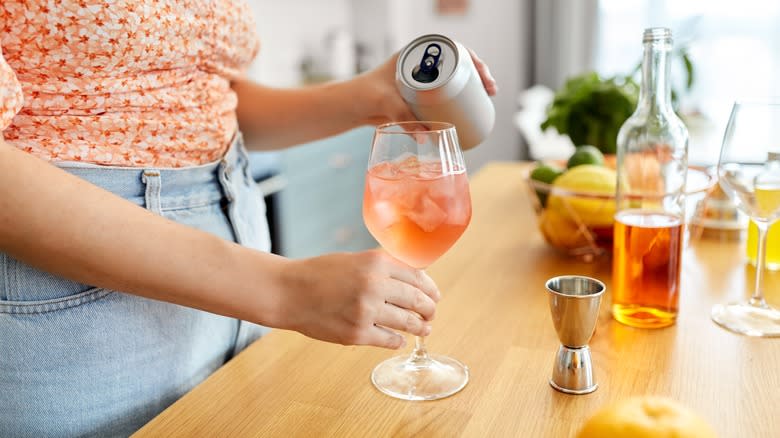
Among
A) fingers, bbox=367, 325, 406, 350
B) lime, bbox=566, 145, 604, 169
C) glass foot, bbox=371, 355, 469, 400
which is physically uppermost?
lime, bbox=566, 145, 604, 169

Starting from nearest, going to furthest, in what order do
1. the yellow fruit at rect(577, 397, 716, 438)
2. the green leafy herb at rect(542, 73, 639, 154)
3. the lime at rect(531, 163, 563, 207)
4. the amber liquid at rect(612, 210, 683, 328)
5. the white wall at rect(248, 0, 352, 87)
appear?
the yellow fruit at rect(577, 397, 716, 438) < the amber liquid at rect(612, 210, 683, 328) < the lime at rect(531, 163, 563, 207) < the green leafy herb at rect(542, 73, 639, 154) < the white wall at rect(248, 0, 352, 87)

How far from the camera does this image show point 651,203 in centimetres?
99

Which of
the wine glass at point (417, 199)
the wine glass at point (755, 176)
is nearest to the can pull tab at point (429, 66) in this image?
the wine glass at point (417, 199)

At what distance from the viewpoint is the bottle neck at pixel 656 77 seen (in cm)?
90

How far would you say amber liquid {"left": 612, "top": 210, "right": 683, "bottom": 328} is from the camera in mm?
875

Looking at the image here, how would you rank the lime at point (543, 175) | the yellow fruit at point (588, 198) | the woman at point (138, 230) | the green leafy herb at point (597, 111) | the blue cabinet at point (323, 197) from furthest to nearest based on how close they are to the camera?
the blue cabinet at point (323, 197)
the green leafy herb at point (597, 111)
the lime at point (543, 175)
the yellow fruit at point (588, 198)
the woman at point (138, 230)

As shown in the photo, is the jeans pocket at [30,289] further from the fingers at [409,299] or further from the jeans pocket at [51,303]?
the fingers at [409,299]

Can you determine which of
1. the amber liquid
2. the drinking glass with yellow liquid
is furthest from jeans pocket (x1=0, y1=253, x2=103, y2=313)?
the drinking glass with yellow liquid

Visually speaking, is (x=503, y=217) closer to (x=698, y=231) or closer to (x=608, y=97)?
(x=698, y=231)

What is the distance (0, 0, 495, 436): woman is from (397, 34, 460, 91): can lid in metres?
0.12

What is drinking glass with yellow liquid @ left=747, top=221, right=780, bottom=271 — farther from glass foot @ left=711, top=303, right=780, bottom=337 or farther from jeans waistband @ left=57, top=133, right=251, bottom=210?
jeans waistband @ left=57, top=133, right=251, bottom=210

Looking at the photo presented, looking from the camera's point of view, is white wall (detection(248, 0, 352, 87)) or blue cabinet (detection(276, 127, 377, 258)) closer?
blue cabinet (detection(276, 127, 377, 258))

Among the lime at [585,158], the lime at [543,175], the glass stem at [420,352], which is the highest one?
the lime at [585,158]

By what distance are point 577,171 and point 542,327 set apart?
1.20ft
